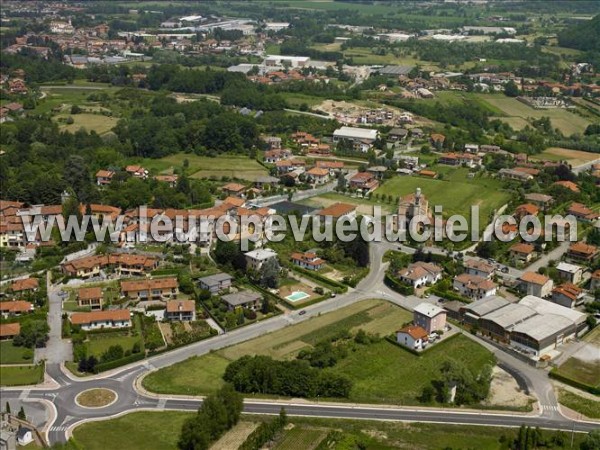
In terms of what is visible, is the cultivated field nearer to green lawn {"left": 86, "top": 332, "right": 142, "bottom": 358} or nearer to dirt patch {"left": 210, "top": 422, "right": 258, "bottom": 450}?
green lawn {"left": 86, "top": 332, "right": 142, "bottom": 358}

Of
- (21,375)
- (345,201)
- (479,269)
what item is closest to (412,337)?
(479,269)

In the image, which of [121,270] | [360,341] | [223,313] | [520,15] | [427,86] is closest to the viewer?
[360,341]

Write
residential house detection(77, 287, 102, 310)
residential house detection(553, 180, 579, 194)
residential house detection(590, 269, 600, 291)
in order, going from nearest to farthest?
residential house detection(77, 287, 102, 310) → residential house detection(590, 269, 600, 291) → residential house detection(553, 180, 579, 194)

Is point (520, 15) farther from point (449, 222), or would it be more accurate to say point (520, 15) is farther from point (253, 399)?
point (253, 399)

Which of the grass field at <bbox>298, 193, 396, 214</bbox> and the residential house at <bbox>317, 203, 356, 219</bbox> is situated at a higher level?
the residential house at <bbox>317, 203, 356, 219</bbox>

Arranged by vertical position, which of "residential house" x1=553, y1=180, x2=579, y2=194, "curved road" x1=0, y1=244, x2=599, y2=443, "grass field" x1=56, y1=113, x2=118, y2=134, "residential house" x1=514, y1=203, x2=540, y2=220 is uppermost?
"grass field" x1=56, y1=113, x2=118, y2=134

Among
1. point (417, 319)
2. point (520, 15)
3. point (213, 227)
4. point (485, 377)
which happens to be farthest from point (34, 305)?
point (520, 15)

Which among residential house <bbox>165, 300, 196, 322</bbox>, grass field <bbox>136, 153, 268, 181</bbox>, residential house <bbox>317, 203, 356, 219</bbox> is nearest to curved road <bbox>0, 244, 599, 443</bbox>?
residential house <bbox>165, 300, 196, 322</bbox>
